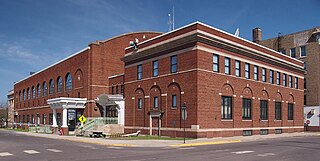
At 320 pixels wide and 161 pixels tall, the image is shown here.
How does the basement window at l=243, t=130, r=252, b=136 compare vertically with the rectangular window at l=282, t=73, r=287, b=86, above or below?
below

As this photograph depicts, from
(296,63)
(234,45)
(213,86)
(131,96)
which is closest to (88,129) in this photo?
(131,96)

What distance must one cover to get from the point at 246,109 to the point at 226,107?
13.6 ft

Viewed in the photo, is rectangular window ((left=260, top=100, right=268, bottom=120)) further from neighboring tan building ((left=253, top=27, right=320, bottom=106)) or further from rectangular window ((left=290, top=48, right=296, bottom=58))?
rectangular window ((left=290, top=48, right=296, bottom=58))

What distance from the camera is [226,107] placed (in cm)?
3547

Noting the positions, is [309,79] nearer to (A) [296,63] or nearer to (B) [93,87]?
(A) [296,63]

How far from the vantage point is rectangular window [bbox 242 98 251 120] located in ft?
125

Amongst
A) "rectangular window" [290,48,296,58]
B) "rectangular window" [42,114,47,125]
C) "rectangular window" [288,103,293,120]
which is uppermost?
"rectangular window" [290,48,296,58]

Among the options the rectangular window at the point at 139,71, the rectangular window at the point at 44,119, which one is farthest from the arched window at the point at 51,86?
the rectangular window at the point at 139,71

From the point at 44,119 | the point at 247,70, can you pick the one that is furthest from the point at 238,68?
the point at 44,119

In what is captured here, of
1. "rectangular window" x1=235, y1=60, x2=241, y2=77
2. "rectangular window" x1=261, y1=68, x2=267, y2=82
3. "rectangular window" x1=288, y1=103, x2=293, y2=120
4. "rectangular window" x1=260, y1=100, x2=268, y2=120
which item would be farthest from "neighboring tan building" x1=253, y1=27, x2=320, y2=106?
"rectangular window" x1=235, y1=60, x2=241, y2=77

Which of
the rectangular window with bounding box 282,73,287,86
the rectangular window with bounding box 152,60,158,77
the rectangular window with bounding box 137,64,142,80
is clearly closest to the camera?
the rectangular window with bounding box 152,60,158,77

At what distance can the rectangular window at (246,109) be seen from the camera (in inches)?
1495

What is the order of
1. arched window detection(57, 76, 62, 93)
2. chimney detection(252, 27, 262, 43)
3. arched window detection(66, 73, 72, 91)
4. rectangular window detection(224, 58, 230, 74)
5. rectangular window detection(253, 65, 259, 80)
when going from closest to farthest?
rectangular window detection(224, 58, 230, 74)
rectangular window detection(253, 65, 259, 80)
arched window detection(66, 73, 72, 91)
arched window detection(57, 76, 62, 93)
chimney detection(252, 27, 262, 43)

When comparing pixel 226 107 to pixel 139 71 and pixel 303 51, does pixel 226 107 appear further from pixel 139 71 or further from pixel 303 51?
pixel 303 51
